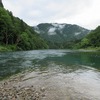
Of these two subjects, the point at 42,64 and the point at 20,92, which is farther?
the point at 42,64

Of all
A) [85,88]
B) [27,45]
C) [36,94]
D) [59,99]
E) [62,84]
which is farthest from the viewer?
[27,45]

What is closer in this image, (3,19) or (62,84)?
(62,84)

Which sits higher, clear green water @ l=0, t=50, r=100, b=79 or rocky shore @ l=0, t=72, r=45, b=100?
clear green water @ l=0, t=50, r=100, b=79

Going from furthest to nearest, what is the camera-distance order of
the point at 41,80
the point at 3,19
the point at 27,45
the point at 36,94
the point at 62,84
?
the point at 27,45 → the point at 3,19 → the point at 41,80 → the point at 62,84 → the point at 36,94

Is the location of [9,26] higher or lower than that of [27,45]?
higher

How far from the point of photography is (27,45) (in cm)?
14562

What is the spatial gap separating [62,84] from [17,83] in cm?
477

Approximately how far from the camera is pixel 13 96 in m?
17.5

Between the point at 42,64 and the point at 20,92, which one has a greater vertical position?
the point at 42,64

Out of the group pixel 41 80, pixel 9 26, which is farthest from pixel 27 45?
pixel 41 80

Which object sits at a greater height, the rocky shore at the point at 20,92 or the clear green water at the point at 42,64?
the clear green water at the point at 42,64

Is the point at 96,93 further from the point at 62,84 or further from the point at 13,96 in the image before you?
the point at 13,96

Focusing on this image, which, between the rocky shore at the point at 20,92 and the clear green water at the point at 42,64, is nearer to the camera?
the rocky shore at the point at 20,92

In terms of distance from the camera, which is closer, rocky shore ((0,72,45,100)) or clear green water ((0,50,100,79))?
rocky shore ((0,72,45,100))
